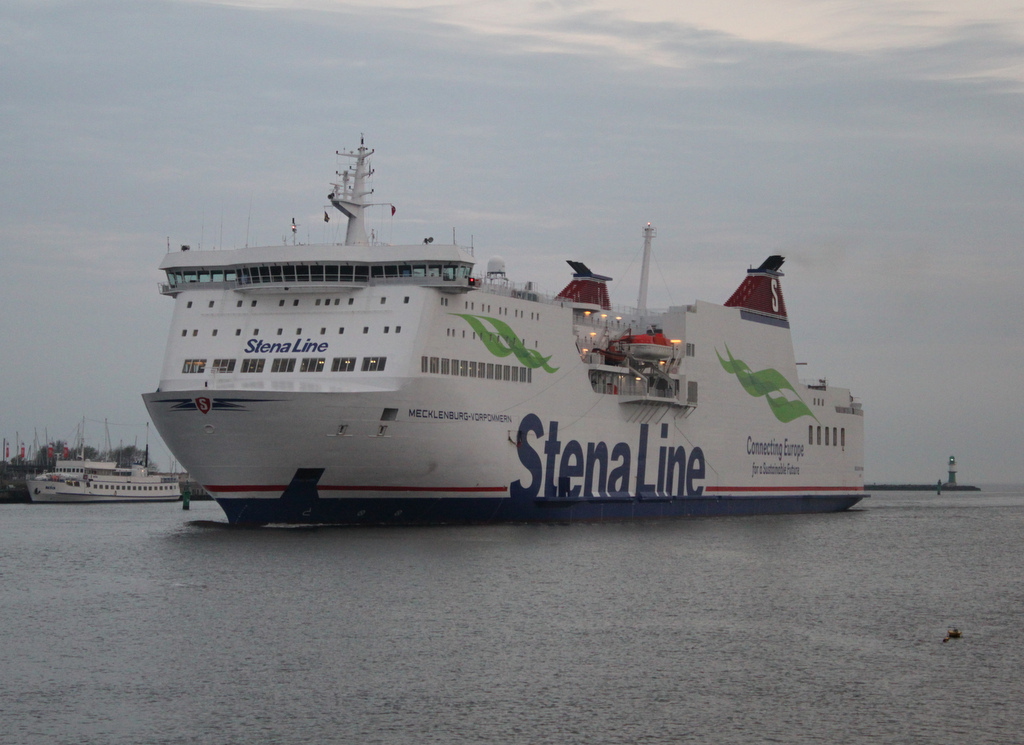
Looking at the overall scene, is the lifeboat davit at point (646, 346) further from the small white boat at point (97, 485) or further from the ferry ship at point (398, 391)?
the small white boat at point (97, 485)

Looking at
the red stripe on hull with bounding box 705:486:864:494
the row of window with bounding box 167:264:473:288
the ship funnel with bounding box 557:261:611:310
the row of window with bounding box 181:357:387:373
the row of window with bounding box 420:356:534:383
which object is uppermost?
the ship funnel with bounding box 557:261:611:310

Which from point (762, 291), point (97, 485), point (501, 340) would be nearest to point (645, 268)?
point (762, 291)

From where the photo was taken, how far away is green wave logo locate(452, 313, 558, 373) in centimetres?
4303

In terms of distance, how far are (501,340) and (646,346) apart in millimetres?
10286

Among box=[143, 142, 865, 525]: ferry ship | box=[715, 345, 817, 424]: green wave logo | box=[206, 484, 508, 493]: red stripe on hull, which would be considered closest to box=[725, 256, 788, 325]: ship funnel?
box=[715, 345, 817, 424]: green wave logo

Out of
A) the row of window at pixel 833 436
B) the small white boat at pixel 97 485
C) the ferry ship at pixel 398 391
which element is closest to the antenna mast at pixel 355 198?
the ferry ship at pixel 398 391

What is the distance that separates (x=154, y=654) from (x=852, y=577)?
2065cm

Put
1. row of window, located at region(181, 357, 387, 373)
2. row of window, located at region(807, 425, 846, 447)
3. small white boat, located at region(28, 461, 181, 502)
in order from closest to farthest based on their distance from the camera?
1. row of window, located at region(181, 357, 387, 373)
2. row of window, located at region(807, 425, 846, 447)
3. small white boat, located at region(28, 461, 181, 502)

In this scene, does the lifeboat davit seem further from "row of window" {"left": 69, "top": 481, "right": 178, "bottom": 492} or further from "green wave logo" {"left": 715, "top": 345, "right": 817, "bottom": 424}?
"row of window" {"left": 69, "top": 481, "right": 178, "bottom": 492}

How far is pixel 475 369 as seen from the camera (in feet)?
140

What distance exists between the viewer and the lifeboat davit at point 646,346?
52250 millimetres

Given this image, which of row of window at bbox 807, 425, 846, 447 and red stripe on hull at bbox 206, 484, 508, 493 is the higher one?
row of window at bbox 807, 425, 846, 447

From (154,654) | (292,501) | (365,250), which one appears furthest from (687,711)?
(365,250)

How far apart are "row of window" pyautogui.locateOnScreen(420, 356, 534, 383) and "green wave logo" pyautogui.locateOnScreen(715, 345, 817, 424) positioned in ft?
52.8
